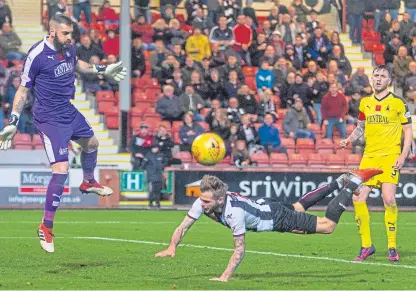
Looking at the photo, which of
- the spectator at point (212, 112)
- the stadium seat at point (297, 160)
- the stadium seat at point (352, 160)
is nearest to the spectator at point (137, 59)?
the spectator at point (212, 112)

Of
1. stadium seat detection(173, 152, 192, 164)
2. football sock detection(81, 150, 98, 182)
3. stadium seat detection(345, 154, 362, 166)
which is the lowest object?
stadium seat detection(345, 154, 362, 166)

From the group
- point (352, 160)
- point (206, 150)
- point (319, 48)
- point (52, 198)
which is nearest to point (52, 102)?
point (52, 198)

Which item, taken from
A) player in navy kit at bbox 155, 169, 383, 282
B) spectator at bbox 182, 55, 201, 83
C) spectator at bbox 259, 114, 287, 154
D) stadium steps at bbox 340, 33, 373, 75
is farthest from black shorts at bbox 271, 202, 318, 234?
stadium steps at bbox 340, 33, 373, 75

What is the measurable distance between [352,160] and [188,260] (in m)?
14.2

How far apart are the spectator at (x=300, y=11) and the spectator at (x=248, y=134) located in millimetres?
5731

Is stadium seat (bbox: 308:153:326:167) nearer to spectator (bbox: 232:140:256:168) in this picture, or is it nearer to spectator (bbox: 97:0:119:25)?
spectator (bbox: 232:140:256:168)

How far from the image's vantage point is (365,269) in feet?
42.2

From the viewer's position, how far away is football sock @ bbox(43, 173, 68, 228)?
42.8 feet

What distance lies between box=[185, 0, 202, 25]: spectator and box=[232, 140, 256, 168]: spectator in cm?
561

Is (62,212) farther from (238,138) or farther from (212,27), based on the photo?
(212,27)

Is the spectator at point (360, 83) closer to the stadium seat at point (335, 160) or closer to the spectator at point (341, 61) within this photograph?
the spectator at point (341, 61)

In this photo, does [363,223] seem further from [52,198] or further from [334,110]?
[334,110]

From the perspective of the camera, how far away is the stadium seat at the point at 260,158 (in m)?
27.0

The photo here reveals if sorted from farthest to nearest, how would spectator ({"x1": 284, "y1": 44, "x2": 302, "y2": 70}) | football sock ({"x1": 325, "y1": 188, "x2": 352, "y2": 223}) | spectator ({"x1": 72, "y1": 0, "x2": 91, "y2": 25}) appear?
spectator ({"x1": 284, "y1": 44, "x2": 302, "y2": 70}), spectator ({"x1": 72, "y1": 0, "x2": 91, "y2": 25}), football sock ({"x1": 325, "y1": 188, "x2": 352, "y2": 223})
